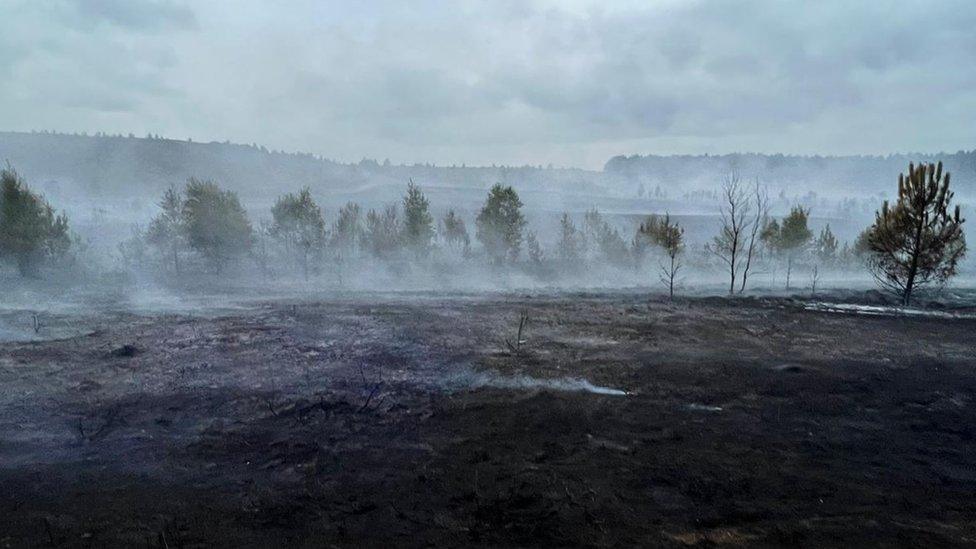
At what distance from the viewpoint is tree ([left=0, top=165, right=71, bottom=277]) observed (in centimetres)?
3600

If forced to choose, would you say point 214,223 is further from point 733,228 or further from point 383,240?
point 733,228

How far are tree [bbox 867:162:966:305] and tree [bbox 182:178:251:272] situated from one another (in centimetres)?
4367

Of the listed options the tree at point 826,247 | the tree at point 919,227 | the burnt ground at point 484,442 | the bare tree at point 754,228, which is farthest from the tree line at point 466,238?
the burnt ground at point 484,442

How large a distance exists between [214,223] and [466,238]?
25685 millimetres

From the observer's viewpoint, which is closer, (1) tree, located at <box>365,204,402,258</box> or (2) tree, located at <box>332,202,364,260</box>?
(1) tree, located at <box>365,204,402,258</box>

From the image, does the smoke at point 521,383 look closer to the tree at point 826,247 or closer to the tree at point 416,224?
the tree at point 416,224

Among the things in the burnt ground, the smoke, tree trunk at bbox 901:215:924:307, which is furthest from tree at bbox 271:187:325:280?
tree trunk at bbox 901:215:924:307

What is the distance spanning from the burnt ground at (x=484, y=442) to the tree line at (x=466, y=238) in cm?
1037

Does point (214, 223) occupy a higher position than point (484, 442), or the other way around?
point (214, 223)

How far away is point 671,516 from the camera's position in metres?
6.62

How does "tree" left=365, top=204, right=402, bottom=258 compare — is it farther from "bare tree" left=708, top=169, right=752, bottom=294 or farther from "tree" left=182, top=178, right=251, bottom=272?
"bare tree" left=708, top=169, right=752, bottom=294

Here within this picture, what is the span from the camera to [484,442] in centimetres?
902

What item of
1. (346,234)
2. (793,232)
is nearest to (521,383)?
(793,232)

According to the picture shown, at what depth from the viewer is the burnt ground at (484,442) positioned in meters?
6.51
